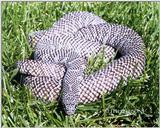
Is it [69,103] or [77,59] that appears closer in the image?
[69,103]

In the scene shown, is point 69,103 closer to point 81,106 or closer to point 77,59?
point 81,106

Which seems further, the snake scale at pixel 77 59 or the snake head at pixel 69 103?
the snake scale at pixel 77 59

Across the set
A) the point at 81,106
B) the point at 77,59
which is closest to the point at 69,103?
the point at 81,106

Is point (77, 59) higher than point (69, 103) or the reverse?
higher

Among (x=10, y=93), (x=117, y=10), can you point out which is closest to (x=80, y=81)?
(x=10, y=93)

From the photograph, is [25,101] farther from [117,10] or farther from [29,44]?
[117,10]

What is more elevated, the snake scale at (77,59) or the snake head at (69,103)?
the snake scale at (77,59)
